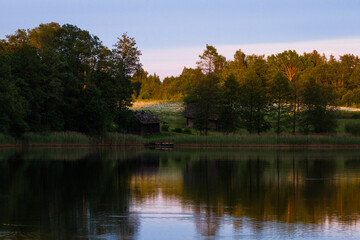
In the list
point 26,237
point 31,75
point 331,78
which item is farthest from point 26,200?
point 331,78

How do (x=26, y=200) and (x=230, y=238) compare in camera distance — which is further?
(x=26, y=200)

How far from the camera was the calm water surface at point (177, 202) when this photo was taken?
16.1 metres

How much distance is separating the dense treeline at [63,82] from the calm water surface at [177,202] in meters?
26.9

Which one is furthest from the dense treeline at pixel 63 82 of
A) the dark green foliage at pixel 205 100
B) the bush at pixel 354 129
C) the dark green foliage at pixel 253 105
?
the bush at pixel 354 129

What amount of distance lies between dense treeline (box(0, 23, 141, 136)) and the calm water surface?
2693 centimetres

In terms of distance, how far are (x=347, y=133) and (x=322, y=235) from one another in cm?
5890

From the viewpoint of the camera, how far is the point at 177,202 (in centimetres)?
2192

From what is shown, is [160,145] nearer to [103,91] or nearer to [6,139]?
[103,91]

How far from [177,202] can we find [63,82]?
5385 cm

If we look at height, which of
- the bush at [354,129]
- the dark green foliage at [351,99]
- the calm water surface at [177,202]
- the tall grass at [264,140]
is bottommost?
the calm water surface at [177,202]

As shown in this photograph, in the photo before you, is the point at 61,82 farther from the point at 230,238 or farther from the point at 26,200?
the point at 230,238

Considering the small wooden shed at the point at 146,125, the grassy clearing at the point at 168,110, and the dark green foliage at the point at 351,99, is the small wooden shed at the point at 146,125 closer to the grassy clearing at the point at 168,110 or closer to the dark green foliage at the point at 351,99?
the grassy clearing at the point at 168,110

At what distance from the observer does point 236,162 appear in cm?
4350

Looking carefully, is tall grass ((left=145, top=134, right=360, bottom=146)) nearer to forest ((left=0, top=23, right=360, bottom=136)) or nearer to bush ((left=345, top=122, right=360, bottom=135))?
bush ((left=345, top=122, right=360, bottom=135))
